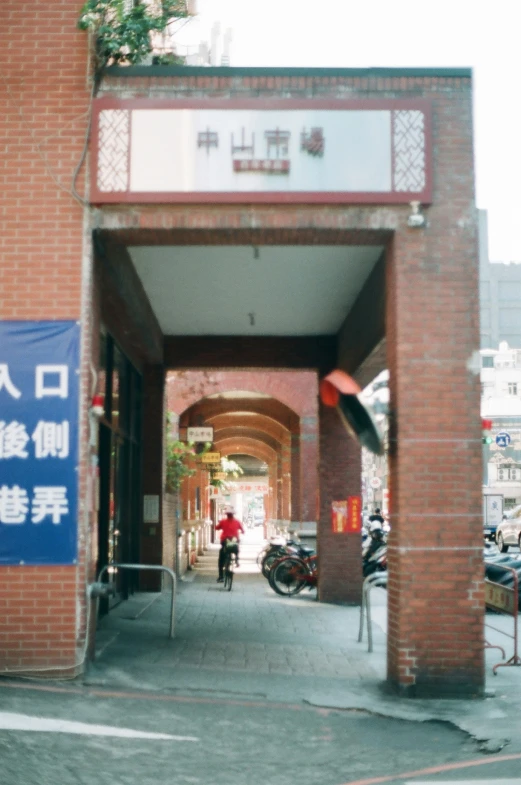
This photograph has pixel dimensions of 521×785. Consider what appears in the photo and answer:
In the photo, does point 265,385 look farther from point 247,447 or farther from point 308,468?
point 247,447

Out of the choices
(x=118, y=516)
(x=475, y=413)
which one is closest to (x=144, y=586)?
(x=118, y=516)

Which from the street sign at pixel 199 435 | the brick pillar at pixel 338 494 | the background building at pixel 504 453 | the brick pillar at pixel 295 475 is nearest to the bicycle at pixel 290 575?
the brick pillar at pixel 338 494

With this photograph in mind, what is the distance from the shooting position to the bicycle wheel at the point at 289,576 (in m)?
18.0

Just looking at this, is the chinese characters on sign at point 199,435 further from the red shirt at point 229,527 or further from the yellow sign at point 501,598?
the yellow sign at point 501,598

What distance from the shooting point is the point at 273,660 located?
34.0 ft

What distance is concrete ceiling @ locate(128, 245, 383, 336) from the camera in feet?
35.8

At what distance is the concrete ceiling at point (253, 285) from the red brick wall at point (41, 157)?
1.88m

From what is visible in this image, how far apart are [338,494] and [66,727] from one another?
9.55m

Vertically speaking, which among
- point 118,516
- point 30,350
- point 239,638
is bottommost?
point 239,638

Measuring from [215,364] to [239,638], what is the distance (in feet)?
18.7

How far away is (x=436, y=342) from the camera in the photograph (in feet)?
29.6

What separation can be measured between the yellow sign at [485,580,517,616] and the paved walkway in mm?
620

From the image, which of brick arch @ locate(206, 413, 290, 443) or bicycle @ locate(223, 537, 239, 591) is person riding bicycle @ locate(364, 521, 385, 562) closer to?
bicycle @ locate(223, 537, 239, 591)

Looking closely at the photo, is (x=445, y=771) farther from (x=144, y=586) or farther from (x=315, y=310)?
(x=144, y=586)
